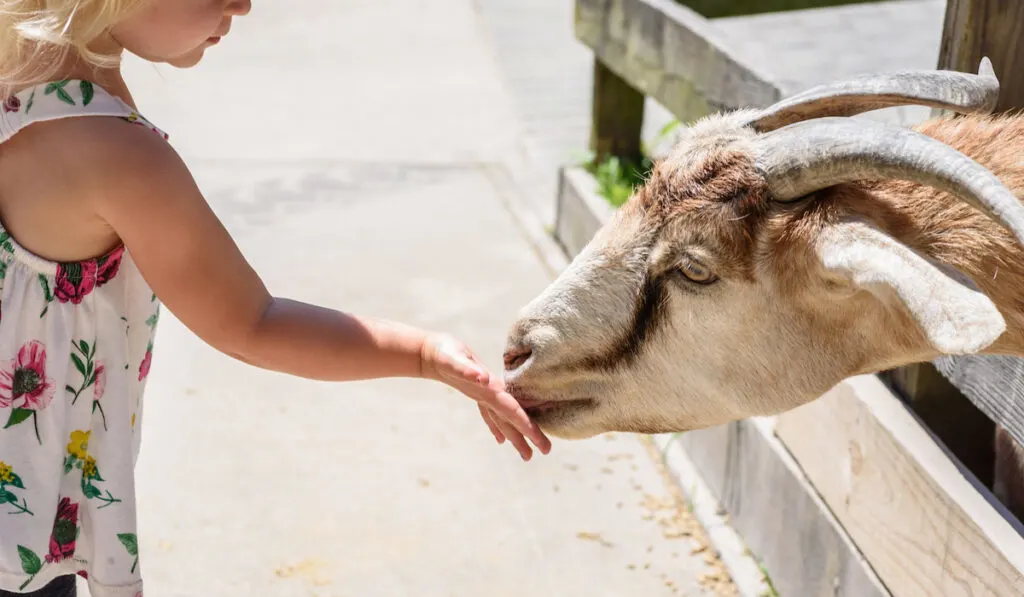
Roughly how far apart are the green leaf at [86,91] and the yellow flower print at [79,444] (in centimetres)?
62

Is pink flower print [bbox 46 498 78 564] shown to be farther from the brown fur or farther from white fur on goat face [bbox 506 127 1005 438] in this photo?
the brown fur

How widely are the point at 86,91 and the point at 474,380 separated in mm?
897

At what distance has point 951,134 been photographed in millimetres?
2281

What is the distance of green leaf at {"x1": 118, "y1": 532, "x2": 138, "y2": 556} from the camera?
2213 millimetres

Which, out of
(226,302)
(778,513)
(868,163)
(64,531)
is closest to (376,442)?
(778,513)

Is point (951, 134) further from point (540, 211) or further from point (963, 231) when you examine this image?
point (540, 211)

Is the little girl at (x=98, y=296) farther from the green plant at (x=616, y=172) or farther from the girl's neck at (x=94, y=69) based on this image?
the green plant at (x=616, y=172)

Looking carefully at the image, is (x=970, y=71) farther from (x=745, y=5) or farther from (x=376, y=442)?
(x=745, y=5)

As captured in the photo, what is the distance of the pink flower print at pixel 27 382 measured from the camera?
2.11 meters

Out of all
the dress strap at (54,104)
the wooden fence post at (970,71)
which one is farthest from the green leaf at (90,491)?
the wooden fence post at (970,71)

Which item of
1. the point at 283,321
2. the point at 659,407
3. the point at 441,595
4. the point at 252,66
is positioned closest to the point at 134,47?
the point at 283,321

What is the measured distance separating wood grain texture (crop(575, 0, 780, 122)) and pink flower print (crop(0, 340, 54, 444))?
2458 mm

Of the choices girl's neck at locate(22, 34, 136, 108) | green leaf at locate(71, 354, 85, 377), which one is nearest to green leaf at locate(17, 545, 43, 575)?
green leaf at locate(71, 354, 85, 377)

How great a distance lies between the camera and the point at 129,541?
7.29 feet
